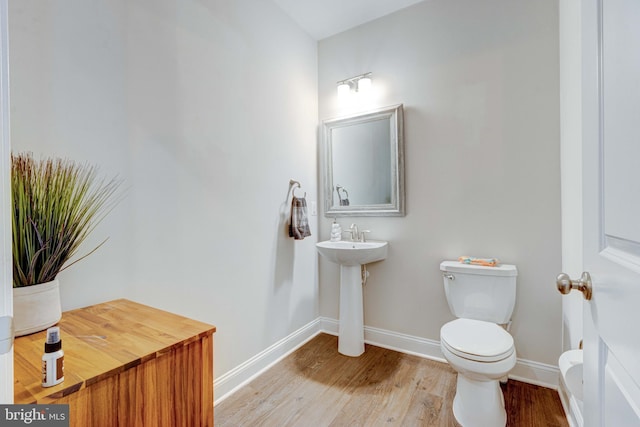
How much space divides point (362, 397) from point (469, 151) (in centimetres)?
171

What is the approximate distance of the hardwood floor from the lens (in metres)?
1.53

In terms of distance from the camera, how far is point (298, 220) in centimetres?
223

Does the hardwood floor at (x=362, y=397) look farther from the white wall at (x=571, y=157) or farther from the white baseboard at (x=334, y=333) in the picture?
the white wall at (x=571, y=157)

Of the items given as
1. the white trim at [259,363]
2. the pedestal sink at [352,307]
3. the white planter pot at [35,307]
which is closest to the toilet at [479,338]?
the pedestal sink at [352,307]

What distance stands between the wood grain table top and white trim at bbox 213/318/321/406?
2.73 feet

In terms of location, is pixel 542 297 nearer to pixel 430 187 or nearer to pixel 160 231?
pixel 430 187

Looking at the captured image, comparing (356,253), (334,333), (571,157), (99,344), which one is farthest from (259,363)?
(571,157)

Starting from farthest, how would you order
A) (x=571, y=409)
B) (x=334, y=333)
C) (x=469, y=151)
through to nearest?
(x=334, y=333) → (x=469, y=151) → (x=571, y=409)

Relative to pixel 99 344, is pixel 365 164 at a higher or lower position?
higher

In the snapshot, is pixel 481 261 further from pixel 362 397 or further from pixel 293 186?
pixel 293 186

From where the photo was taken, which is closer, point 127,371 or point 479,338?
point 127,371

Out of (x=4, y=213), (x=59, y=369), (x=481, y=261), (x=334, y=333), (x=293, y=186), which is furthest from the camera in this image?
(x=334, y=333)

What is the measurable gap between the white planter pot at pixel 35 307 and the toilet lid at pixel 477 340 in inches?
64.1

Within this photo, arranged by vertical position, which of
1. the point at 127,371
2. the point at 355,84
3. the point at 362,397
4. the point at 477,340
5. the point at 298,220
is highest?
the point at 355,84
